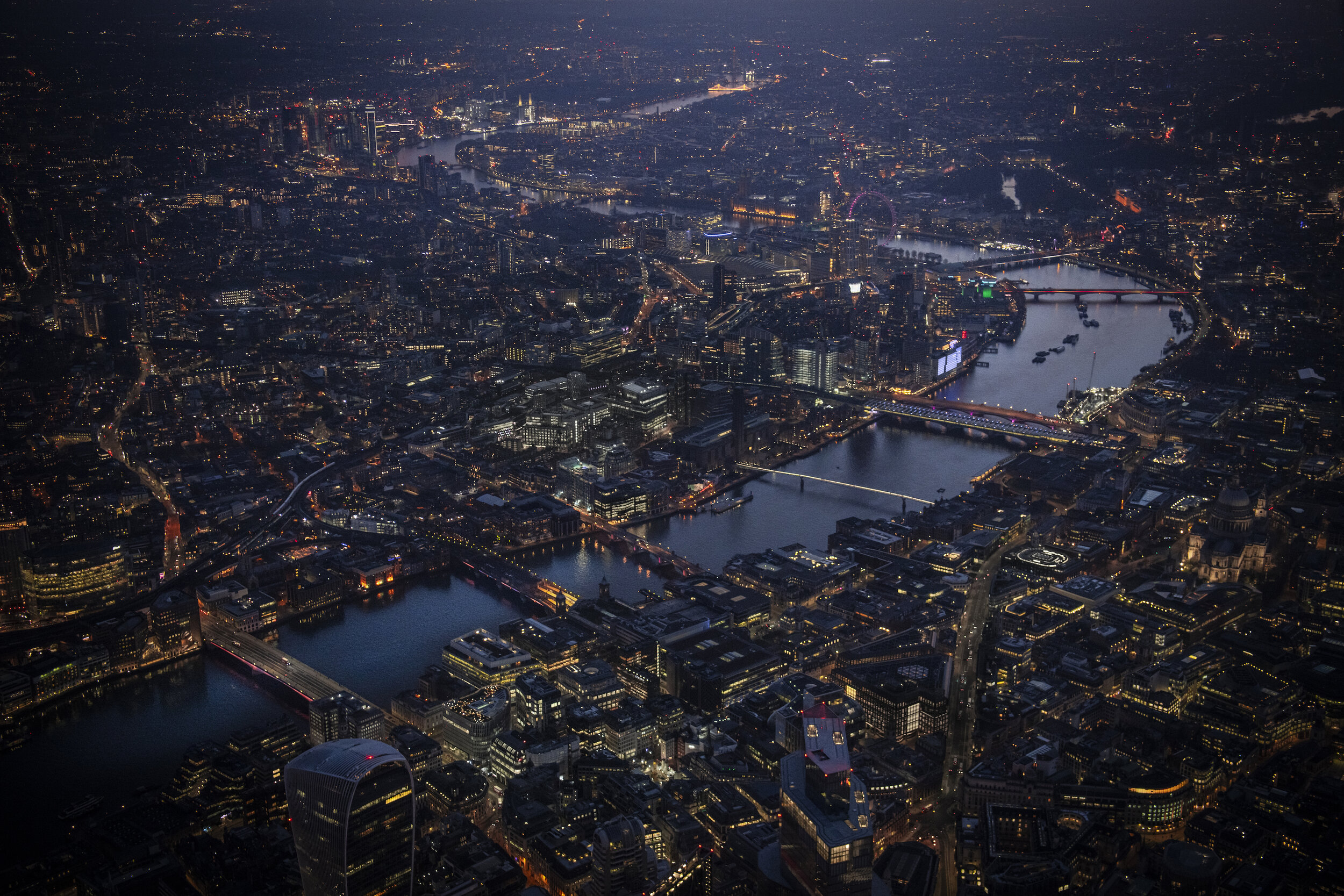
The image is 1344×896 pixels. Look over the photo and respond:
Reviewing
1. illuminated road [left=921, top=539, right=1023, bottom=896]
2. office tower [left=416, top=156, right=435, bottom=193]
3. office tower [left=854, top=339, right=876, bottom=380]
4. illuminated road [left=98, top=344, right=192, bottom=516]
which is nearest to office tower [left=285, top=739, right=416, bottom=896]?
illuminated road [left=921, top=539, right=1023, bottom=896]

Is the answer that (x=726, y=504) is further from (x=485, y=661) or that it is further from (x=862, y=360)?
(x=862, y=360)

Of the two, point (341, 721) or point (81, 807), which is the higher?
point (341, 721)

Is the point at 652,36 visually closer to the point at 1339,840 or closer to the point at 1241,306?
the point at 1241,306

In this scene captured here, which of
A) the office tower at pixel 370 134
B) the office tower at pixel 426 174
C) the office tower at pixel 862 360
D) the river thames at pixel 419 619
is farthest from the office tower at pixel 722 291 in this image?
the office tower at pixel 370 134

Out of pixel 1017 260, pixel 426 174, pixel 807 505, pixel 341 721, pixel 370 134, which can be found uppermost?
pixel 370 134

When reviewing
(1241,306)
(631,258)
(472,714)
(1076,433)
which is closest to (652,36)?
(631,258)

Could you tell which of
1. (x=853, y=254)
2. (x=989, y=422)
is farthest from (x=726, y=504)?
(x=853, y=254)

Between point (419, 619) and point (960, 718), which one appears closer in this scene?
point (960, 718)
